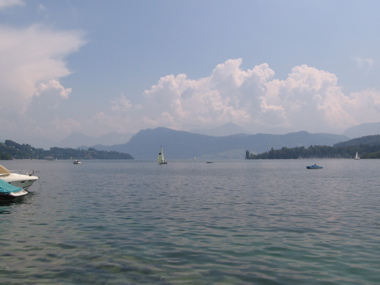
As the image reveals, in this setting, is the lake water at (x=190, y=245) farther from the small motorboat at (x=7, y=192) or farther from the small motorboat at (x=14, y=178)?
the small motorboat at (x=14, y=178)

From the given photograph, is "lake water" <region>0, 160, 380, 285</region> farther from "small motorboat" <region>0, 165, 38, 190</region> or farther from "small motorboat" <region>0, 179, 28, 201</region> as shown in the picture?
"small motorboat" <region>0, 165, 38, 190</region>

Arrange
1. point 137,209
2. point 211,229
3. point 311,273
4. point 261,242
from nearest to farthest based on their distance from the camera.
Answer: point 311,273 < point 261,242 < point 211,229 < point 137,209

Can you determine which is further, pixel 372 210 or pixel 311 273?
pixel 372 210

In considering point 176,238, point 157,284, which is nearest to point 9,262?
point 157,284

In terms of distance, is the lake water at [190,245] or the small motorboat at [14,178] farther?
the small motorboat at [14,178]

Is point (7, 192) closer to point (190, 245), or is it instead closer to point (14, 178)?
point (14, 178)

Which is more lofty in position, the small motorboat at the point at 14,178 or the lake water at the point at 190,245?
the small motorboat at the point at 14,178

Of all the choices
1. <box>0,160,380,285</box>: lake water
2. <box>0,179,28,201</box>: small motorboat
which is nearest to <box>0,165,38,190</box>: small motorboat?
<box>0,179,28,201</box>: small motorboat

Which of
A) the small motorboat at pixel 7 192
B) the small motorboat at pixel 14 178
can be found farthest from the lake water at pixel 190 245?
the small motorboat at pixel 14 178

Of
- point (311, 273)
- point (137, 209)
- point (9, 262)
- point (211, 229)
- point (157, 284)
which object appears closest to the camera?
point (157, 284)

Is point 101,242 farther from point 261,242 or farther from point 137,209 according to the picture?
point 137,209

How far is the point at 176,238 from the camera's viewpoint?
24.2 m

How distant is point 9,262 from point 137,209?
67.4ft

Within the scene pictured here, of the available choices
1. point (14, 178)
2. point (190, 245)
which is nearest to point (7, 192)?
point (14, 178)
